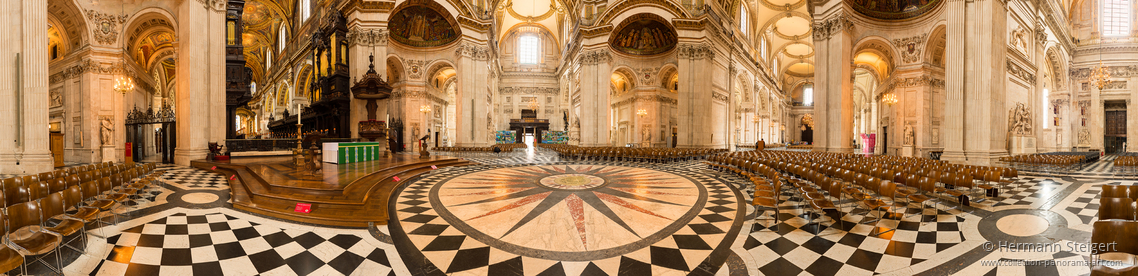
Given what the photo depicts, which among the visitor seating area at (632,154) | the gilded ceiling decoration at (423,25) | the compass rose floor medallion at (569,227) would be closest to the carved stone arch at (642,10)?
the visitor seating area at (632,154)

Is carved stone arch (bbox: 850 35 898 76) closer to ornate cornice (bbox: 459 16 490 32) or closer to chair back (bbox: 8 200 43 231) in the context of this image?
ornate cornice (bbox: 459 16 490 32)

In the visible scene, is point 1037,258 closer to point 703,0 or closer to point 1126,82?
point 703,0

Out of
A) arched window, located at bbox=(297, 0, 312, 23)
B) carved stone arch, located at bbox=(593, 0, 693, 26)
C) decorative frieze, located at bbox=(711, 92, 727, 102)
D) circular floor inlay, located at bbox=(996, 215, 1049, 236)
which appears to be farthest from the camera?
decorative frieze, located at bbox=(711, 92, 727, 102)

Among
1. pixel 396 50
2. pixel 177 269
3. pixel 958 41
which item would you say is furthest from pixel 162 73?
pixel 958 41

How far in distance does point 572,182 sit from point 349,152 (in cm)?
722

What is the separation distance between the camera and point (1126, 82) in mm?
21000

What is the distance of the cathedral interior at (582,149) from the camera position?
3.58m

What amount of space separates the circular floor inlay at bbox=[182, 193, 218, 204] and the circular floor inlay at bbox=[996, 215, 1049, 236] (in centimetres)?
1094

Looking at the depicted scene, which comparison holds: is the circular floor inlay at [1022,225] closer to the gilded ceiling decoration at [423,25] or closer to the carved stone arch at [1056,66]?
the gilded ceiling decoration at [423,25]

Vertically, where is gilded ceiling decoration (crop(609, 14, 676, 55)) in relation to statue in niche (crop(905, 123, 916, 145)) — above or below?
above

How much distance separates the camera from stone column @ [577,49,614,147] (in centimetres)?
2358

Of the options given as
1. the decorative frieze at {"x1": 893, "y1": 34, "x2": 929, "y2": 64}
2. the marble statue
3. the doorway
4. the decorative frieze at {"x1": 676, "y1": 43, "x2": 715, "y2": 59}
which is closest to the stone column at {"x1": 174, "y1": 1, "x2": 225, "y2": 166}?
the decorative frieze at {"x1": 676, "y1": 43, "x2": 715, "y2": 59}

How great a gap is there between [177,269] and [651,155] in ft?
44.5

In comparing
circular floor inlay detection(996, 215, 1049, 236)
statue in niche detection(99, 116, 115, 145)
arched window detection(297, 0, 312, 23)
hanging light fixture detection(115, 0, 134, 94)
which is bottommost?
circular floor inlay detection(996, 215, 1049, 236)
